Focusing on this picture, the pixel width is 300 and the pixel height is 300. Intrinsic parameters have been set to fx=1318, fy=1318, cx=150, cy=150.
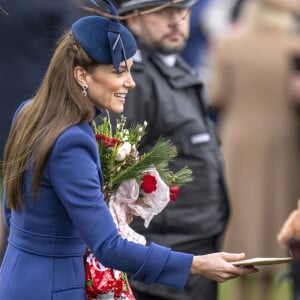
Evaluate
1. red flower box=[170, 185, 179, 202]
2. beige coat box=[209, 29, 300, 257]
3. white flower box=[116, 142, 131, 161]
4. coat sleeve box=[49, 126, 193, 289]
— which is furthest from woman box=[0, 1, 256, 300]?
beige coat box=[209, 29, 300, 257]

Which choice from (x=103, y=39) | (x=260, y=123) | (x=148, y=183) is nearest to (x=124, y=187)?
(x=148, y=183)

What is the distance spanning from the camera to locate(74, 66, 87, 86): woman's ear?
14.5 feet

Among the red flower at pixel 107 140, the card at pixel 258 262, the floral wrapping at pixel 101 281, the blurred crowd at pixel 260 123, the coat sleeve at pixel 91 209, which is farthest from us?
the blurred crowd at pixel 260 123

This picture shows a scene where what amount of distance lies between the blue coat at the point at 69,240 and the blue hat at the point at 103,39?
0.24 metres

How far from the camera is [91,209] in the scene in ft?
14.0

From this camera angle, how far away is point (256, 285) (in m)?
8.29

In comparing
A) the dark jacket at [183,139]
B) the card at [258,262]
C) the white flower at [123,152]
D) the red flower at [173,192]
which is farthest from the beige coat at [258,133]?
the card at [258,262]

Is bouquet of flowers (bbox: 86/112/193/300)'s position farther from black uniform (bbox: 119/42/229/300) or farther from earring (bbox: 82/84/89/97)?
black uniform (bbox: 119/42/229/300)

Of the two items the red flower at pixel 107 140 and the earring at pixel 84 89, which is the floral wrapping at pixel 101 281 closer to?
the red flower at pixel 107 140

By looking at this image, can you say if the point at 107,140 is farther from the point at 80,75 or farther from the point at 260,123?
the point at 260,123

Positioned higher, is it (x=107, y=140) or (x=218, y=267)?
(x=107, y=140)

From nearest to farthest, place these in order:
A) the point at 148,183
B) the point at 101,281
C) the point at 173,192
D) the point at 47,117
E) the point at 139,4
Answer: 1. the point at 47,117
2. the point at 101,281
3. the point at 148,183
4. the point at 173,192
5. the point at 139,4

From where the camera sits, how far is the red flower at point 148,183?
464cm

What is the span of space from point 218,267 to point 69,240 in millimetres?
507
